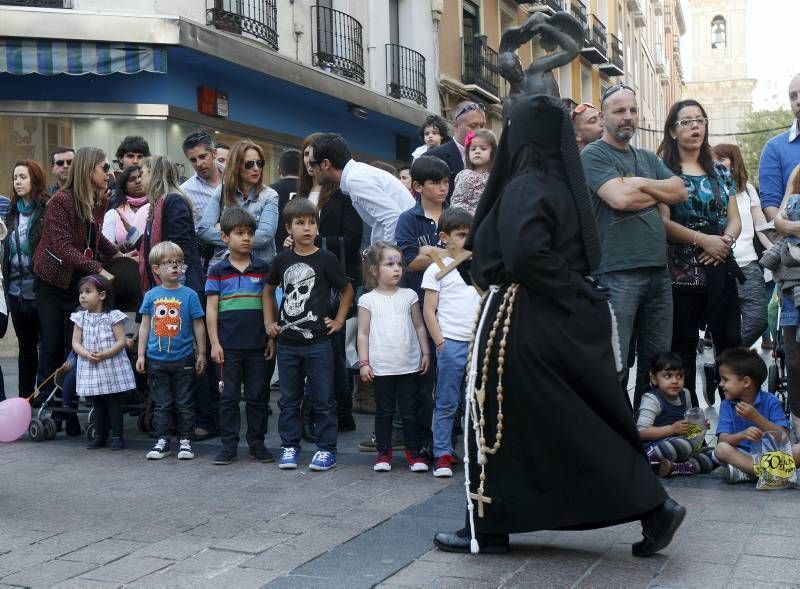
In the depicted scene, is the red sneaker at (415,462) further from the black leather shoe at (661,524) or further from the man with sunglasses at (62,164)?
the man with sunglasses at (62,164)

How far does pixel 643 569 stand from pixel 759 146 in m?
54.1

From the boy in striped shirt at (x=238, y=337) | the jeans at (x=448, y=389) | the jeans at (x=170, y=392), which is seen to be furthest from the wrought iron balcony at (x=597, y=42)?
the jeans at (x=448, y=389)

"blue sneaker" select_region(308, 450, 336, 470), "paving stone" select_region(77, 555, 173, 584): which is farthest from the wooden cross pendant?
"blue sneaker" select_region(308, 450, 336, 470)

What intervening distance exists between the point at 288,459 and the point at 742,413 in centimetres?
270

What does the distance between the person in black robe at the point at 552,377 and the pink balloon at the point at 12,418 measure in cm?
273

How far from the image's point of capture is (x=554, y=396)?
4.80m

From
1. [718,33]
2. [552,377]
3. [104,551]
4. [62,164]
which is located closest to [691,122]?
[552,377]

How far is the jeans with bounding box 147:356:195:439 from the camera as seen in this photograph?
25.5 ft

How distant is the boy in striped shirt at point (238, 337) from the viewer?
7.51 metres

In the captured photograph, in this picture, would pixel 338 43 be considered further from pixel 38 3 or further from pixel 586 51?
pixel 586 51

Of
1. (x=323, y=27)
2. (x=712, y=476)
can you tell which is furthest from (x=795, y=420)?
(x=323, y=27)

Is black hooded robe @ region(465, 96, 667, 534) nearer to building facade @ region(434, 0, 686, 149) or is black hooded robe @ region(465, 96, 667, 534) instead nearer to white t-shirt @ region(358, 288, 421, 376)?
building facade @ region(434, 0, 686, 149)

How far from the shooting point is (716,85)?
274ft

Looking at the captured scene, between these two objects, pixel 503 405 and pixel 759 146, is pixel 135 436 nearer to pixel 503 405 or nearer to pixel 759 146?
pixel 503 405
